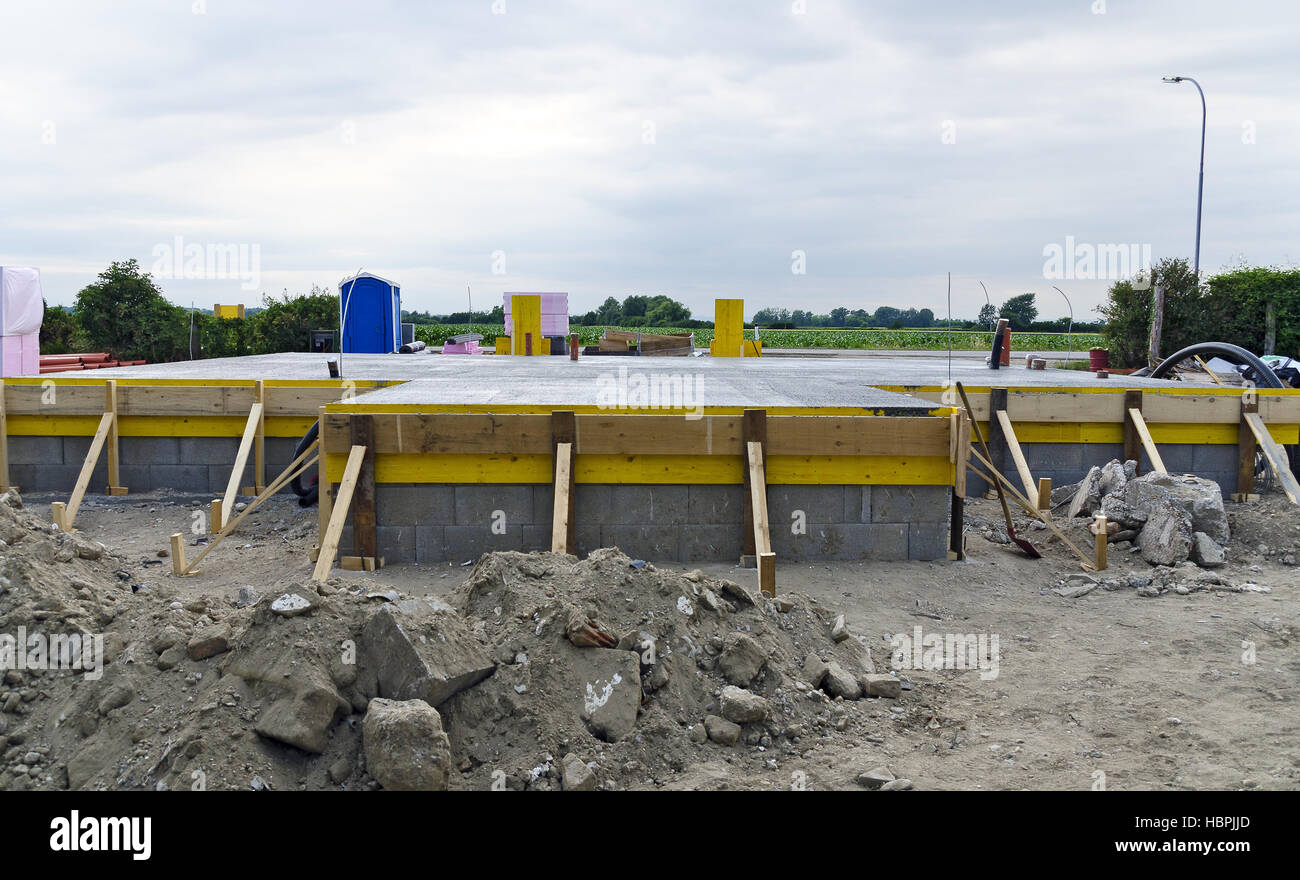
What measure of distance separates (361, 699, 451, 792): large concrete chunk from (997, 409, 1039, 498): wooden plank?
7206 millimetres

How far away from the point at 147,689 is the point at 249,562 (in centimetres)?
426

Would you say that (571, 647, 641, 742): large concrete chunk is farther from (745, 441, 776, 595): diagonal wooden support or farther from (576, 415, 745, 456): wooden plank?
(576, 415, 745, 456): wooden plank

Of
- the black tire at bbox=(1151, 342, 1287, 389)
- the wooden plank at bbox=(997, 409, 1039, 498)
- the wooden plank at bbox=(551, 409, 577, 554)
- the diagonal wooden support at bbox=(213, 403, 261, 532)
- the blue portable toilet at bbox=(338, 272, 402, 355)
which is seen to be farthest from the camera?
the blue portable toilet at bbox=(338, 272, 402, 355)

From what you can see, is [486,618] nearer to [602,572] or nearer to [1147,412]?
[602,572]

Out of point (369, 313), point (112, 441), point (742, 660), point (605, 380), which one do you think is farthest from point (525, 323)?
point (742, 660)

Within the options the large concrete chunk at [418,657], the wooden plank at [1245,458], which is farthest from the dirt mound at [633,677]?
the wooden plank at [1245,458]

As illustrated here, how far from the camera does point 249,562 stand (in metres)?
8.64

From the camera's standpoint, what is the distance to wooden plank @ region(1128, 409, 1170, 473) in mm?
10195

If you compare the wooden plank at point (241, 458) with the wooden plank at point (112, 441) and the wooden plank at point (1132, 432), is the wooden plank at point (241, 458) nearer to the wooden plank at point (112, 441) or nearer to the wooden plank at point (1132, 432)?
the wooden plank at point (112, 441)

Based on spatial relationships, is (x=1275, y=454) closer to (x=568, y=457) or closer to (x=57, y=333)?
(x=568, y=457)

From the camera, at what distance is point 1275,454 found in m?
10.5

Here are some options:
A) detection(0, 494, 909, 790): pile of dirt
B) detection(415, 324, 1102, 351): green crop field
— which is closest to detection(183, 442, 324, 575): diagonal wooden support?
detection(0, 494, 909, 790): pile of dirt

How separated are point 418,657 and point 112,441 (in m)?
8.33

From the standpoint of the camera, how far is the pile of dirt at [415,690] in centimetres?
424
